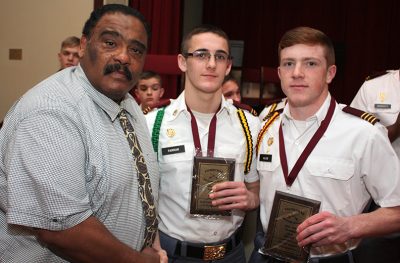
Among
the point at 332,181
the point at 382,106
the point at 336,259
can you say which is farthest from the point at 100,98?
the point at 382,106

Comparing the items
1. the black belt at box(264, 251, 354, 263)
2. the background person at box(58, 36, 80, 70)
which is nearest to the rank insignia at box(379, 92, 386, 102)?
the black belt at box(264, 251, 354, 263)

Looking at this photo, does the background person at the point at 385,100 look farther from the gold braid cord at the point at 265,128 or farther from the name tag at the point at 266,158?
the name tag at the point at 266,158

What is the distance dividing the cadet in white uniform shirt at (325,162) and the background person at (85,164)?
0.67 m

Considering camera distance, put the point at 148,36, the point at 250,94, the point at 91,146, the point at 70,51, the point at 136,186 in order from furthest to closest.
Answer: the point at 250,94, the point at 70,51, the point at 148,36, the point at 136,186, the point at 91,146

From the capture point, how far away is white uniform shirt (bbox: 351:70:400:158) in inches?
126

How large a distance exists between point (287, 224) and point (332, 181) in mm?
305

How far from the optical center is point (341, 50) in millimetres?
8711

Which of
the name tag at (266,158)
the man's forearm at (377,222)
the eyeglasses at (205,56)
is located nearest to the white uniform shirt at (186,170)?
the name tag at (266,158)

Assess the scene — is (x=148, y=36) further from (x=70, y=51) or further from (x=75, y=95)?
(x=70, y=51)

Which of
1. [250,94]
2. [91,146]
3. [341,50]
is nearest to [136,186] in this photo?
[91,146]

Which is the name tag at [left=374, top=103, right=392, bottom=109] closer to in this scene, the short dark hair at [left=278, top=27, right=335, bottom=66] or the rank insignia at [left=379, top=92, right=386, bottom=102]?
the rank insignia at [left=379, top=92, right=386, bottom=102]

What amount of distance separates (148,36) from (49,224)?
795mm

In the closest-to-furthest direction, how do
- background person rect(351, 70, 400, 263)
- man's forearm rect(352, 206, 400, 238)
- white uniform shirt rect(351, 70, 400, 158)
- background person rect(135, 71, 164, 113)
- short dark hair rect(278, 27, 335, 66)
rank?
man's forearm rect(352, 206, 400, 238)
short dark hair rect(278, 27, 335, 66)
background person rect(351, 70, 400, 263)
white uniform shirt rect(351, 70, 400, 158)
background person rect(135, 71, 164, 113)

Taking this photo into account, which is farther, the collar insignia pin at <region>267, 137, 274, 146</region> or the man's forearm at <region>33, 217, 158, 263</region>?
the collar insignia pin at <region>267, 137, 274, 146</region>
